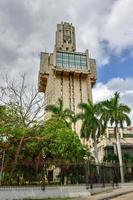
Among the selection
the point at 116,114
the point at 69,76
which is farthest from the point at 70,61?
the point at 116,114

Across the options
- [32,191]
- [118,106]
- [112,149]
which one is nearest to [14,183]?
[32,191]

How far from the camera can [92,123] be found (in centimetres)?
4434

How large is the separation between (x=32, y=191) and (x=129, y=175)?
1169 inches

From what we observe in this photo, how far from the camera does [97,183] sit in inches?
971

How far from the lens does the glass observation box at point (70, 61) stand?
314 feet

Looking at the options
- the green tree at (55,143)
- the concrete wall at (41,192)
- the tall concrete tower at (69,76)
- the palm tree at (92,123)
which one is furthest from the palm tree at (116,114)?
the tall concrete tower at (69,76)

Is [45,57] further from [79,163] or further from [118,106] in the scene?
[79,163]

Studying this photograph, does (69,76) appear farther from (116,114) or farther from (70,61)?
(116,114)

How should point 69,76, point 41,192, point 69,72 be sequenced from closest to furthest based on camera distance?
1. point 41,192
2. point 69,72
3. point 69,76

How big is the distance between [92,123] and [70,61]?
5572 cm

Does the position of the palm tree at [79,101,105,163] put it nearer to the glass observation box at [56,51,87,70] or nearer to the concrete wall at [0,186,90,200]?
the concrete wall at [0,186,90,200]

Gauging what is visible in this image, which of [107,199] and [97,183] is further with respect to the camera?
[97,183]

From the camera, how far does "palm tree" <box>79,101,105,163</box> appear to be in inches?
1742

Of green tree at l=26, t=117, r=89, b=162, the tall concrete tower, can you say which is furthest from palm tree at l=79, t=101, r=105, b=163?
the tall concrete tower
